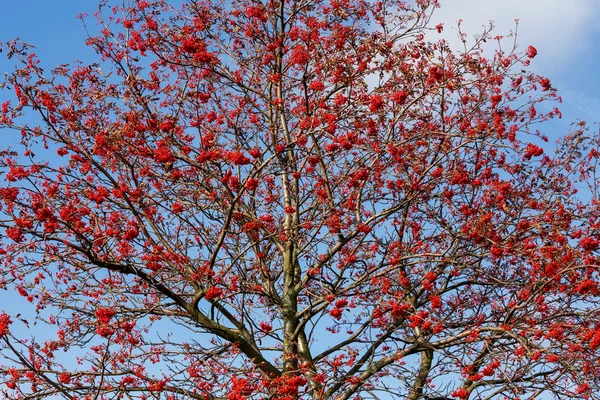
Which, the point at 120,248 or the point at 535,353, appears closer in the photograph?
the point at 535,353

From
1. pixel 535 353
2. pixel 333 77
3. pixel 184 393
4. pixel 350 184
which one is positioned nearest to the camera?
pixel 535 353

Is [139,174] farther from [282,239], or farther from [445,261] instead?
[445,261]

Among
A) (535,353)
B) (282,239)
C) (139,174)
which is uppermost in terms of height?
(139,174)

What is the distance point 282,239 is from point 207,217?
1.34 metres

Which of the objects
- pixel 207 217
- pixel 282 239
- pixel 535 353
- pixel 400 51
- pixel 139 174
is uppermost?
pixel 400 51

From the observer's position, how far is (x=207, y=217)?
10852 millimetres

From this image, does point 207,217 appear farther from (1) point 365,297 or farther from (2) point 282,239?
(1) point 365,297

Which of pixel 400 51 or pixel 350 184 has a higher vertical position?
pixel 400 51

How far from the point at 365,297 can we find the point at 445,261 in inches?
79.8

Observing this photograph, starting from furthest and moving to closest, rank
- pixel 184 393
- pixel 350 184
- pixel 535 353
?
1. pixel 350 184
2. pixel 184 393
3. pixel 535 353

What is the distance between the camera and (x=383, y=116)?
36.0 feet

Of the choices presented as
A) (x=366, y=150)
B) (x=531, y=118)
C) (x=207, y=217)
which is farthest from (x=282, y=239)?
(x=531, y=118)

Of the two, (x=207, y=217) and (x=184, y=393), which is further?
(x=207, y=217)

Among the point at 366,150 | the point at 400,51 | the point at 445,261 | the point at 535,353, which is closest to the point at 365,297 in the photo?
the point at 445,261
